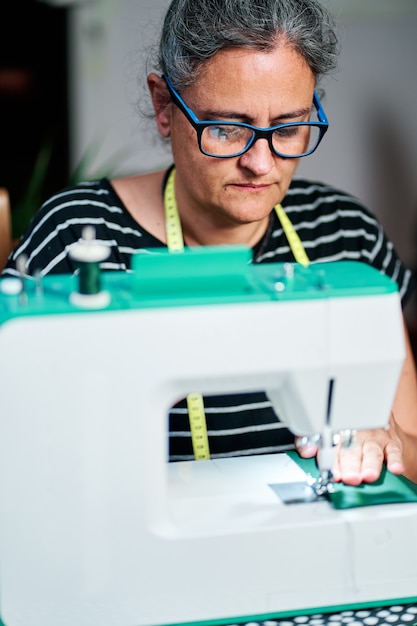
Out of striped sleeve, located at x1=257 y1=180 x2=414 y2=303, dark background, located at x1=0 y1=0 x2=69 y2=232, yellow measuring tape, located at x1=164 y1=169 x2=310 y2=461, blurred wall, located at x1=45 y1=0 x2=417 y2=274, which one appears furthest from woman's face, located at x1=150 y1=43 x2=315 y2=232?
dark background, located at x1=0 y1=0 x2=69 y2=232

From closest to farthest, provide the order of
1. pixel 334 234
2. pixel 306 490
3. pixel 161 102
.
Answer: pixel 306 490
pixel 161 102
pixel 334 234

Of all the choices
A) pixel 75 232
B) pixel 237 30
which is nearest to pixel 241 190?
pixel 237 30

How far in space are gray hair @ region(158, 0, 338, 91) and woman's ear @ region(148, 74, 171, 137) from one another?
0.08 m

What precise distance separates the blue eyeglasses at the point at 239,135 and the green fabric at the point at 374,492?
524 mm

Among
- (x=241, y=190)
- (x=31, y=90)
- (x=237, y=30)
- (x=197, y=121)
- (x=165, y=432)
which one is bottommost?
(x=165, y=432)

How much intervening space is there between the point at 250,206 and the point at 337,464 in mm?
476

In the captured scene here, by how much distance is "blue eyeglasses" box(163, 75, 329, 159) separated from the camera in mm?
1452

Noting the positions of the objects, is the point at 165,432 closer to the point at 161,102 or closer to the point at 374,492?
the point at 374,492

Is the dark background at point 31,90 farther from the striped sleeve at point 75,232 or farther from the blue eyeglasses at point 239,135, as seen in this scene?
the blue eyeglasses at point 239,135

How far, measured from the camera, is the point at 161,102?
1.68 metres

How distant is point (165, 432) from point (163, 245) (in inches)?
25.9

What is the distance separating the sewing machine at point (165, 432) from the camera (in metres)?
1.12

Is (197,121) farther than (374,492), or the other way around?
(197,121)

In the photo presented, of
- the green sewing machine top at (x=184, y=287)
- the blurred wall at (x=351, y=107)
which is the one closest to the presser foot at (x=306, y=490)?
the green sewing machine top at (x=184, y=287)
